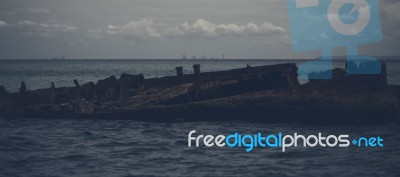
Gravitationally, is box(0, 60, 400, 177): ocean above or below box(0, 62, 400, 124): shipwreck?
below

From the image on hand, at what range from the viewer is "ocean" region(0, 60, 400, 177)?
1228 cm

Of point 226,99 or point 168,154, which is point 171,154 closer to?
point 168,154

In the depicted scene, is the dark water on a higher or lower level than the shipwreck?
lower

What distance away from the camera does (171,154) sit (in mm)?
14328

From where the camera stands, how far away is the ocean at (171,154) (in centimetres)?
1228

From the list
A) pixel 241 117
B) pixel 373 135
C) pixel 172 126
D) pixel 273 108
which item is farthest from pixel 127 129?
pixel 373 135

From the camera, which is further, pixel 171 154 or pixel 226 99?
pixel 226 99

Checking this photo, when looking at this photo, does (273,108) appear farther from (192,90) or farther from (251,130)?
(192,90)

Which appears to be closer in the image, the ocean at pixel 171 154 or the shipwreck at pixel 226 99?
the ocean at pixel 171 154

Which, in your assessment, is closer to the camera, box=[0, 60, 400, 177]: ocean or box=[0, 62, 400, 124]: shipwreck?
box=[0, 60, 400, 177]: ocean

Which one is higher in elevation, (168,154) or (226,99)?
(226,99)

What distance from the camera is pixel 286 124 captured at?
62.7 feet

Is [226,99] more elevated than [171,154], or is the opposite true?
[226,99]

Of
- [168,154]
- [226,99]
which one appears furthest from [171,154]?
[226,99]
